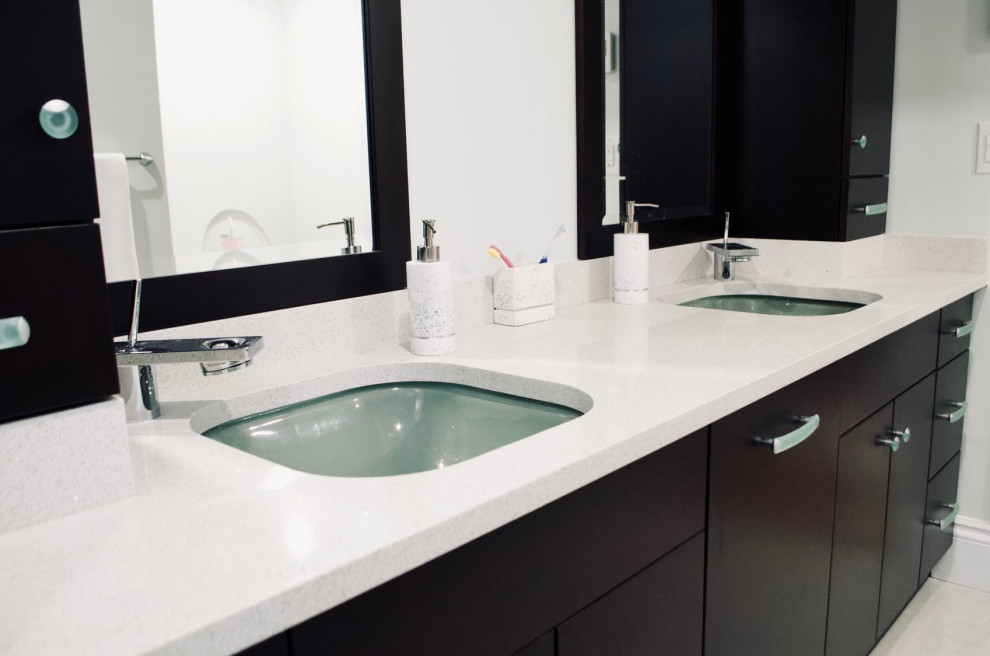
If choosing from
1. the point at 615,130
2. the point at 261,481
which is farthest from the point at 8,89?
the point at 615,130

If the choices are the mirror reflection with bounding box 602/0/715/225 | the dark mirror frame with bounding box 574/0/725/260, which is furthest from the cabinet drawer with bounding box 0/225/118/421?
the mirror reflection with bounding box 602/0/715/225

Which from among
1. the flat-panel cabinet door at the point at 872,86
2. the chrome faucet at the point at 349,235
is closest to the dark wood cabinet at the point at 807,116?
the flat-panel cabinet door at the point at 872,86

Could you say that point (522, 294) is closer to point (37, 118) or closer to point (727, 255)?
point (727, 255)

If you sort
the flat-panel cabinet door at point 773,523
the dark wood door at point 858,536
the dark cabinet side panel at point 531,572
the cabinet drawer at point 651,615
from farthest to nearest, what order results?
the dark wood door at point 858,536 < the flat-panel cabinet door at point 773,523 < the cabinet drawer at point 651,615 < the dark cabinet side panel at point 531,572

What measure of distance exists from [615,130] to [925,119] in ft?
3.04

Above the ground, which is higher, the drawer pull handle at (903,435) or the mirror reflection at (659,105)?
the mirror reflection at (659,105)

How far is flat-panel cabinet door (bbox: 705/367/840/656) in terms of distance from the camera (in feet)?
3.81

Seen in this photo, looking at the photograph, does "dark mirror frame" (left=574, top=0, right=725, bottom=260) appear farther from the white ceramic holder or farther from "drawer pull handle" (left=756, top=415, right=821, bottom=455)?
"drawer pull handle" (left=756, top=415, right=821, bottom=455)

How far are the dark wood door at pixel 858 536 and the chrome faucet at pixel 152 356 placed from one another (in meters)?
1.10

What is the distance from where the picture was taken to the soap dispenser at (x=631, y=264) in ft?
5.78

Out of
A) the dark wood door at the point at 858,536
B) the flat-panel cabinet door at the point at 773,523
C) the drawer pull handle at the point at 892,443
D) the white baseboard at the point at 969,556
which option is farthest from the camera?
the white baseboard at the point at 969,556

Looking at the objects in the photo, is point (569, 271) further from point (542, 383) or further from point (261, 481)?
point (261, 481)

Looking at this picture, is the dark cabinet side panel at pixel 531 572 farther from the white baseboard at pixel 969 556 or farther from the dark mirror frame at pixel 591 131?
the white baseboard at pixel 969 556

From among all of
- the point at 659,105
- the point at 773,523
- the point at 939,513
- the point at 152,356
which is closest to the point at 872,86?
the point at 659,105
